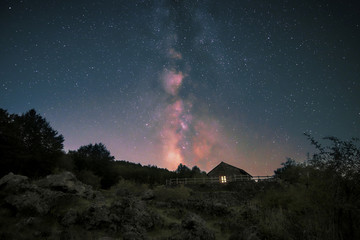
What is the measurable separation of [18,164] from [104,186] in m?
15.0

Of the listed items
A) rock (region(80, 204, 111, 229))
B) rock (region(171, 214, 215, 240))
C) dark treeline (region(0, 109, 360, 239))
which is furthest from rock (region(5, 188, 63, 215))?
dark treeline (region(0, 109, 360, 239))

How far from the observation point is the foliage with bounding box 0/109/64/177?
25.1 meters

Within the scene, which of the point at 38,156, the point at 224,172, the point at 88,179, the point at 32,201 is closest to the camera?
the point at 32,201

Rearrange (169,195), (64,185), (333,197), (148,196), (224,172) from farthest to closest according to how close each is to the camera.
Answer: (224,172), (169,195), (148,196), (64,185), (333,197)

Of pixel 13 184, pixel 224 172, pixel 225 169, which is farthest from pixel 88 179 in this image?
pixel 225 169

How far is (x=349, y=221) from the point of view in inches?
252

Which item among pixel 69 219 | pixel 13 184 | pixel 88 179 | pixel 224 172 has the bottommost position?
pixel 69 219

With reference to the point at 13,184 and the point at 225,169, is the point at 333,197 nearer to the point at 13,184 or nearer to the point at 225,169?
the point at 13,184

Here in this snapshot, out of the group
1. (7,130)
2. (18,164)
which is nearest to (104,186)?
(18,164)

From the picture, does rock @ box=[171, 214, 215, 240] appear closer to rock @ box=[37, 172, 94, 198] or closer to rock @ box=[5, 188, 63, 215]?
rock @ box=[5, 188, 63, 215]

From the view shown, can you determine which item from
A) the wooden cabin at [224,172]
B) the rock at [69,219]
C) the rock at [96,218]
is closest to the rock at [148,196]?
the rock at [96,218]

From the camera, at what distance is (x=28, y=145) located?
32.0 m

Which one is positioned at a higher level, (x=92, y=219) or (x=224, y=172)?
(x=224, y=172)

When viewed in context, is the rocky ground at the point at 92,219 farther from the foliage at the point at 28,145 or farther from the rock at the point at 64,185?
the foliage at the point at 28,145
